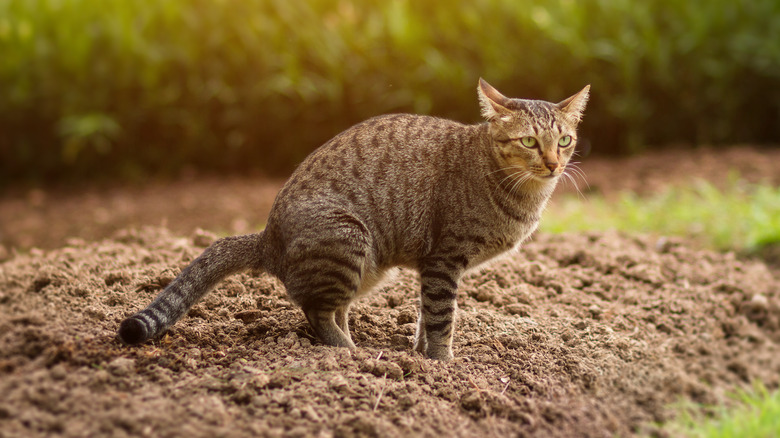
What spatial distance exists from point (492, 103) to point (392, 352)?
4.99ft

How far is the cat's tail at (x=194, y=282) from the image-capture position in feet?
11.3

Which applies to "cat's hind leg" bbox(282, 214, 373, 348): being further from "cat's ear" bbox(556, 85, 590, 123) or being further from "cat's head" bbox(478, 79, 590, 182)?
"cat's ear" bbox(556, 85, 590, 123)

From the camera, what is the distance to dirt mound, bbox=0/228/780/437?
304cm

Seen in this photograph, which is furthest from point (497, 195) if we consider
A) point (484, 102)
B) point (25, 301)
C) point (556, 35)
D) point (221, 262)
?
point (556, 35)

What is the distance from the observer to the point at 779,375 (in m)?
4.14

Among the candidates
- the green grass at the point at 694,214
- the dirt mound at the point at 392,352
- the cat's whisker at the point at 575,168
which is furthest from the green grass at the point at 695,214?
the dirt mound at the point at 392,352

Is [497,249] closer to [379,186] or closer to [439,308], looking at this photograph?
[439,308]

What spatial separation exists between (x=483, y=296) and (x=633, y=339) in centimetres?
98

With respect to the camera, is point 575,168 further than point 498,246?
Yes

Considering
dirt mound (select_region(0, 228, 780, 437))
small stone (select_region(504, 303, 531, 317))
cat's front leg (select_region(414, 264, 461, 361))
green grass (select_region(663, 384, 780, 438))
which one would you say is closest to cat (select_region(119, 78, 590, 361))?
cat's front leg (select_region(414, 264, 461, 361))

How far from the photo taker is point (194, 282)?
3787 millimetres

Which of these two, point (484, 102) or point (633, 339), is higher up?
point (484, 102)

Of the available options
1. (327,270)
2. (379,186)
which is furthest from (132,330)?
(379,186)

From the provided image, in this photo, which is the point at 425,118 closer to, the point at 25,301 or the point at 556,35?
the point at 25,301
